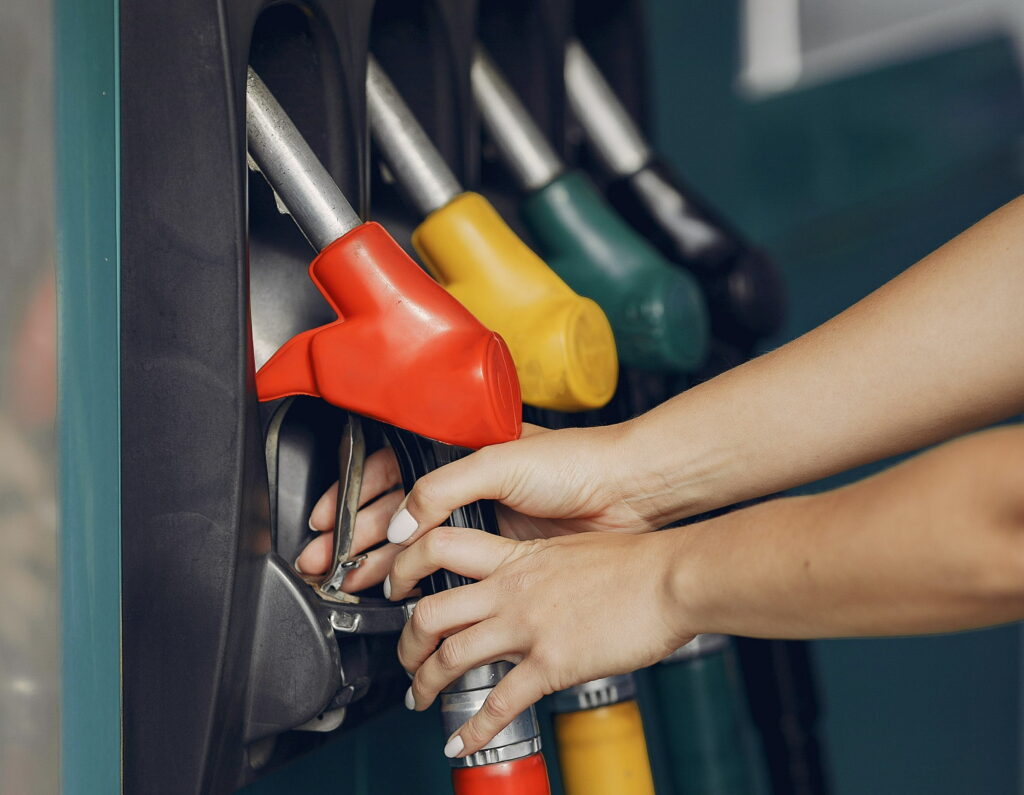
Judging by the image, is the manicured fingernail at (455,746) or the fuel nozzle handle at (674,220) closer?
the manicured fingernail at (455,746)

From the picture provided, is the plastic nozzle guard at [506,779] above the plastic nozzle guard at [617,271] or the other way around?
the other way around

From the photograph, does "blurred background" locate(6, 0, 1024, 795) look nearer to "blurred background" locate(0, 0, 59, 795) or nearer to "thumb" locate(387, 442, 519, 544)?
"thumb" locate(387, 442, 519, 544)

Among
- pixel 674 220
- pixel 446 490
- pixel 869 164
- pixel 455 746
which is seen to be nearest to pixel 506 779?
pixel 455 746

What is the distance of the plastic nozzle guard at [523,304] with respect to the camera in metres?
0.53

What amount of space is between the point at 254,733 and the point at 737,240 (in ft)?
1.47

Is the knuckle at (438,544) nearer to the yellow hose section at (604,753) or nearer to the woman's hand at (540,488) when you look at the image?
the woman's hand at (540,488)

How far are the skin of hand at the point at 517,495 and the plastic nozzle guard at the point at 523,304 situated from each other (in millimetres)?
25

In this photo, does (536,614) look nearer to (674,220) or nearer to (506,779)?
(506,779)

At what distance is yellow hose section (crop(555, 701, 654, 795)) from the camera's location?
52 cm

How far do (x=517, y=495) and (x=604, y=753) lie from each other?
0.14 m

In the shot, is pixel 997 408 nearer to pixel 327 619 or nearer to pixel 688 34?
pixel 327 619

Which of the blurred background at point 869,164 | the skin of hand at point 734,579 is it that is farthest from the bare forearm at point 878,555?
the blurred background at point 869,164

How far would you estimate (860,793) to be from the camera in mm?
1082

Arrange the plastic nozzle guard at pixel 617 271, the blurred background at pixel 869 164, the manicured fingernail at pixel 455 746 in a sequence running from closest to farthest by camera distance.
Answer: the manicured fingernail at pixel 455 746, the plastic nozzle guard at pixel 617 271, the blurred background at pixel 869 164
